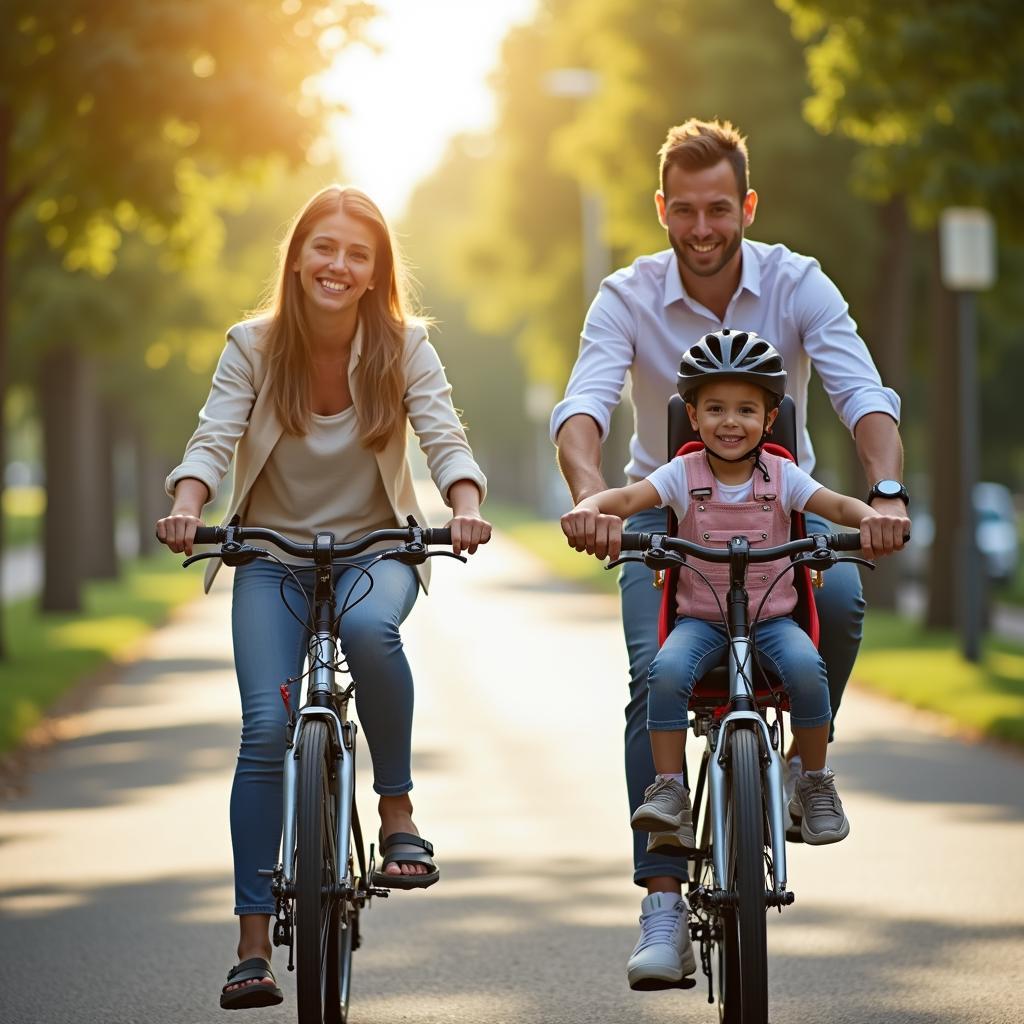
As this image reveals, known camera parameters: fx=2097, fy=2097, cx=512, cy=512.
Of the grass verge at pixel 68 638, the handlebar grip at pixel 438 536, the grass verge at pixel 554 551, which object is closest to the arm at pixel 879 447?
the handlebar grip at pixel 438 536

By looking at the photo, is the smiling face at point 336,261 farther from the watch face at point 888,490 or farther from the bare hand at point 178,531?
the watch face at point 888,490

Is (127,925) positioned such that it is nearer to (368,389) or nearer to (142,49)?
(368,389)

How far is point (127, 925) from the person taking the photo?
701 centimetres

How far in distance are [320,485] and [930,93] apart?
8.69m

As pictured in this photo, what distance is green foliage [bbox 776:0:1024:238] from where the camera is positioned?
40.8 feet

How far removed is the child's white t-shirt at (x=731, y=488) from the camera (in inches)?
195

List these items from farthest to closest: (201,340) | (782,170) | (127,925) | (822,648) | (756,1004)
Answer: (201,340), (782,170), (127,925), (822,648), (756,1004)

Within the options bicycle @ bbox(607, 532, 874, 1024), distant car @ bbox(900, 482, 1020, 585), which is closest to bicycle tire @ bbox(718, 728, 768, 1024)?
bicycle @ bbox(607, 532, 874, 1024)

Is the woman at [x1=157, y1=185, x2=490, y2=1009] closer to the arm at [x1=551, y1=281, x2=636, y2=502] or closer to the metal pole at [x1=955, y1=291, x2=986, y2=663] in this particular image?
the arm at [x1=551, y1=281, x2=636, y2=502]

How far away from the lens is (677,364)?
563cm

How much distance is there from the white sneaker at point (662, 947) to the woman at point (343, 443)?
0.57 meters

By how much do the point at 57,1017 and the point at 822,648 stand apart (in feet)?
7.56

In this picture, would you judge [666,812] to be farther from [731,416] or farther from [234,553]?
[234,553]

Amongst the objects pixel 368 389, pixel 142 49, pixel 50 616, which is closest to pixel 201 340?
pixel 50 616
